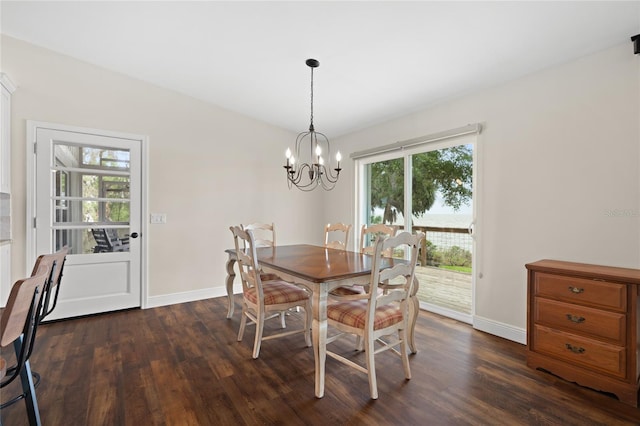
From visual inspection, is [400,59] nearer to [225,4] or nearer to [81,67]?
[225,4]

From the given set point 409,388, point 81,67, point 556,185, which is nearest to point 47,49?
point 81,67

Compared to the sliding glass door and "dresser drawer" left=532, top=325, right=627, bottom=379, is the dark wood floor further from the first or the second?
the sliding glass door

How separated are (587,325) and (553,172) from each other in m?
1.21

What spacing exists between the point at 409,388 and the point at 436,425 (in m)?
0.36

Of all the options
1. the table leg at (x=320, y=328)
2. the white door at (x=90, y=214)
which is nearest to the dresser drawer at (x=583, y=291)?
the table leg at (x=320, y=328)

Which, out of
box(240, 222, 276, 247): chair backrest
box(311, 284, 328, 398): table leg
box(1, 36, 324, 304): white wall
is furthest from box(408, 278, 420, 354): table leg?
box(1, 36, 324, 304): white wall

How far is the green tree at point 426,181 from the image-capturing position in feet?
10.8

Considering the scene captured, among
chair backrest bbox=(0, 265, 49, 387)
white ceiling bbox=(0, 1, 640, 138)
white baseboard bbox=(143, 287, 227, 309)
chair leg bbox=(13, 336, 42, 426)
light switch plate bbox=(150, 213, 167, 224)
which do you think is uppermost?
white ceiling bbox=(0, 1, 640, 138)

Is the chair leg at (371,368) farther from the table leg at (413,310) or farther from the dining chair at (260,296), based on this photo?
the dining chair at (260,296)

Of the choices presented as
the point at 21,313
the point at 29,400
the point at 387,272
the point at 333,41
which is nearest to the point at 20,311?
the point at 21,313

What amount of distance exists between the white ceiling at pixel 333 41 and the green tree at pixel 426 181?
2.10ft

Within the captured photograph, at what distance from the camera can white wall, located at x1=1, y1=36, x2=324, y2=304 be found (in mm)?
3090

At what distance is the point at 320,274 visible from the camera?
78.7 inches

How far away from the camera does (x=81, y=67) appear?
3342 millimetres
